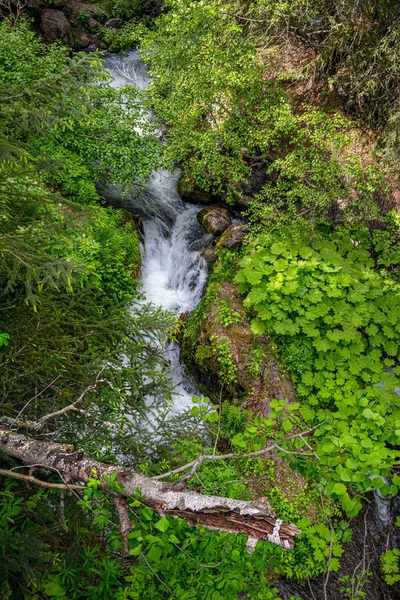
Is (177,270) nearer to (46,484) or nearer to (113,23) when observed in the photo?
(46,484)

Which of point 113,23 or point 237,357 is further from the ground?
point 113,23

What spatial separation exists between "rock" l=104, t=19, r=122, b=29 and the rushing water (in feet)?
26.0

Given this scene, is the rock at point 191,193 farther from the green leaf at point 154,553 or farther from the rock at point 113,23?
the green leaf at point 154,553

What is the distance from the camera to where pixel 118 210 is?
27.8 feet

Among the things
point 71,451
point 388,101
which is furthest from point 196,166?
point 71,451

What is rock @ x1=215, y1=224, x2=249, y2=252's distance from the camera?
8.77 metres

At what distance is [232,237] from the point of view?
29.0ft

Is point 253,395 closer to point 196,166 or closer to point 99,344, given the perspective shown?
point 99,344

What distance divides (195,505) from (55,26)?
15720 mm

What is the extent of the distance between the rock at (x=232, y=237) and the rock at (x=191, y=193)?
1584 mm

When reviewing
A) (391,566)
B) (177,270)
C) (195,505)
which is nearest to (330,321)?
(177,270)

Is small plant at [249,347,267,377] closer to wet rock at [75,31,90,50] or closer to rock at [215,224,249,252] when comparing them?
rock at [215,224,249,252]

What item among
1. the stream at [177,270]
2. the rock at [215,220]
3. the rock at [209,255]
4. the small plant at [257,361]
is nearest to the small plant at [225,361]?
the small plant at [257,361]

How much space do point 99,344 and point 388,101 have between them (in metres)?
7.70
